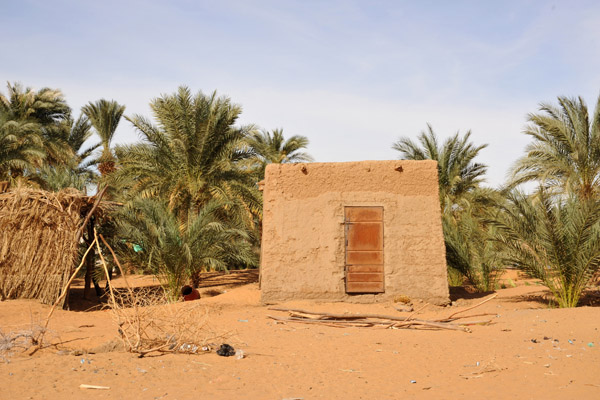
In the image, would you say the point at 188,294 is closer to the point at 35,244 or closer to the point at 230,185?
the point at 35,244

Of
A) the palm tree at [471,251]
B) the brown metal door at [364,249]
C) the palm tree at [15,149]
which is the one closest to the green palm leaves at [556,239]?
the palm tree at [471,251]

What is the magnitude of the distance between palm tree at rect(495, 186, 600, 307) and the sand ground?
148cm

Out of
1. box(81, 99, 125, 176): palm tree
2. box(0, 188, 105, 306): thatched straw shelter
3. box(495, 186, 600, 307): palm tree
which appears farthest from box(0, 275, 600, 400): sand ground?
box(81, 99, 125, 176): palm tree

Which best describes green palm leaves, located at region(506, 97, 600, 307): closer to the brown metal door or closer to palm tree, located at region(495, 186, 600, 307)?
palm tree, located at region(495, 186, 600, 307)

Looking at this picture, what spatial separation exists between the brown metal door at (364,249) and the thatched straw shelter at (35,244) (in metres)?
4.76

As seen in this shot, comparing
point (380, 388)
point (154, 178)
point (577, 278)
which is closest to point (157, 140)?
point (154, 178)

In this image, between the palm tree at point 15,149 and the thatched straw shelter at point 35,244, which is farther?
the palm tree at point 15,149

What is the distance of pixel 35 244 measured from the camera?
895cm

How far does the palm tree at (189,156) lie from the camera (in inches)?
597

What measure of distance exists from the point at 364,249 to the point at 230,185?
7.11 m

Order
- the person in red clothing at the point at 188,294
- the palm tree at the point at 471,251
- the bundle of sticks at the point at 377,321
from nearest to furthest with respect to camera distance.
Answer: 1. the bundle of sticks at the point at 377,321
2. the person in red clothing at the point at 188,294
3. the palm tree at the point at 471,251

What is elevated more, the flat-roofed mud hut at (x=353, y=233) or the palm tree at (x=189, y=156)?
the palm tree at (x=189, y=156)

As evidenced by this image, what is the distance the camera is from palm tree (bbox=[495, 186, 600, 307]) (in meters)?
8.88

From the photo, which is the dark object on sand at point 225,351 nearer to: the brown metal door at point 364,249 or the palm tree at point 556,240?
the brown metal door at point 364,249
